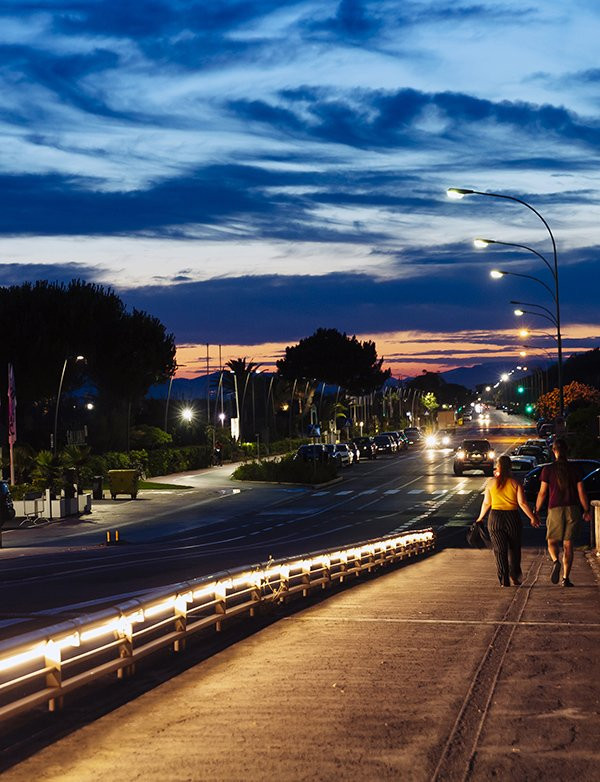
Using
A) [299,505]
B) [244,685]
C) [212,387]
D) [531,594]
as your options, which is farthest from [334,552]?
[212,387]

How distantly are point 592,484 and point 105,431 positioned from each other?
47.7 meters

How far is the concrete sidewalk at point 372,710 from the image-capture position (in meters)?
7.31

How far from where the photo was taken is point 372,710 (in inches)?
344

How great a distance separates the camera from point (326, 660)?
1088cm

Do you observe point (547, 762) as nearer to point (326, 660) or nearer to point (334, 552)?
point (326, 660)

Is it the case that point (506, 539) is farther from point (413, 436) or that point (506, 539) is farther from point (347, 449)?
point (413, 436)

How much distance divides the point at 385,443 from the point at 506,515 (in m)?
82.7

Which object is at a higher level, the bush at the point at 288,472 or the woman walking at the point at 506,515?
the woman walking at the point at 506,515

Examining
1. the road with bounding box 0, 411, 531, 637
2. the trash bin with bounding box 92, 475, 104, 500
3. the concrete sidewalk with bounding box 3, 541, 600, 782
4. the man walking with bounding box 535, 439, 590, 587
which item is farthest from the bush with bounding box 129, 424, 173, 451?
the concrete sidewalk with bounding box 3, 541, 600, 782

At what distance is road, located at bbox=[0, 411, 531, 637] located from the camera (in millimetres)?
19558

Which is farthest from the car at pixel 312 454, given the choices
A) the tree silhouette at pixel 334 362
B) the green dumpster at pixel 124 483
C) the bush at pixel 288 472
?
the tree silhouette at pixel 334 362

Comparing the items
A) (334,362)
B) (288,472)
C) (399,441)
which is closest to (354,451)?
(399,441)

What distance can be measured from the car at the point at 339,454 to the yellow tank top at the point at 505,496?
2328 inches

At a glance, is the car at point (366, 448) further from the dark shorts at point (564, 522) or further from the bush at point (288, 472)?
the dark shorts at point (564, 522)
